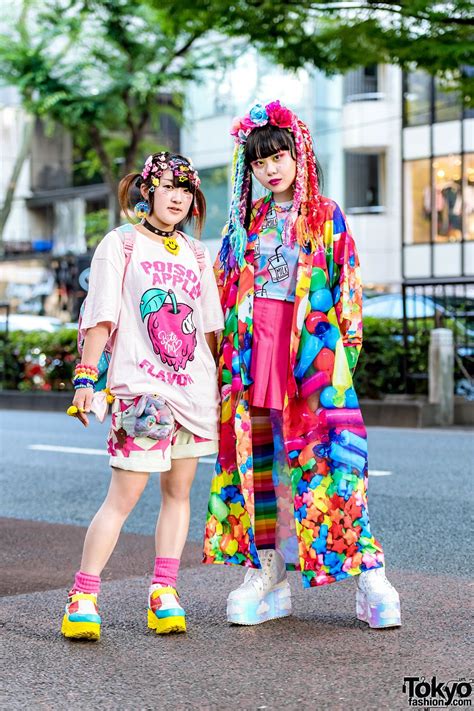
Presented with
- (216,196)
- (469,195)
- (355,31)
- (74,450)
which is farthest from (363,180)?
(74,450)

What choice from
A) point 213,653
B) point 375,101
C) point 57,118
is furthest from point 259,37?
point 375,101

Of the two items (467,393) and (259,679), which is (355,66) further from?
(259,679)

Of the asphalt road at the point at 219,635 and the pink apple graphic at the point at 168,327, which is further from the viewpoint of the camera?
the pink apple graphic at the point at 168,327

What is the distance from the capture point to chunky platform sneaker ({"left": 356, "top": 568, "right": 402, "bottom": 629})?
4.02 metres

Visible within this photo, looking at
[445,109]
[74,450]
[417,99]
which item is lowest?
[74,450]

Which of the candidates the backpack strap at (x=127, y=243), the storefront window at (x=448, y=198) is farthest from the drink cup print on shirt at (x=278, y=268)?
Answer: the storefront window at (x=448, y=198)

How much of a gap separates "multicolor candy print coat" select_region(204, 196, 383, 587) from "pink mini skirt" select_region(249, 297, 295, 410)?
0.10 ft

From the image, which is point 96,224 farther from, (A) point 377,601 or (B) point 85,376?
(A) point 377,601

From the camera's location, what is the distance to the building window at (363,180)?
35500 mm

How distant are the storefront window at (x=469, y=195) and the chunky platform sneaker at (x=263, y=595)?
92.7ft

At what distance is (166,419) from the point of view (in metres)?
3.98

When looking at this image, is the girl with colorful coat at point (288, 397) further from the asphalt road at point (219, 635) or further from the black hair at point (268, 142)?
the asphalt road at point (219, 635)

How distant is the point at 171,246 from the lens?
4.20 meters

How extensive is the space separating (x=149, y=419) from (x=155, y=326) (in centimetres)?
32
